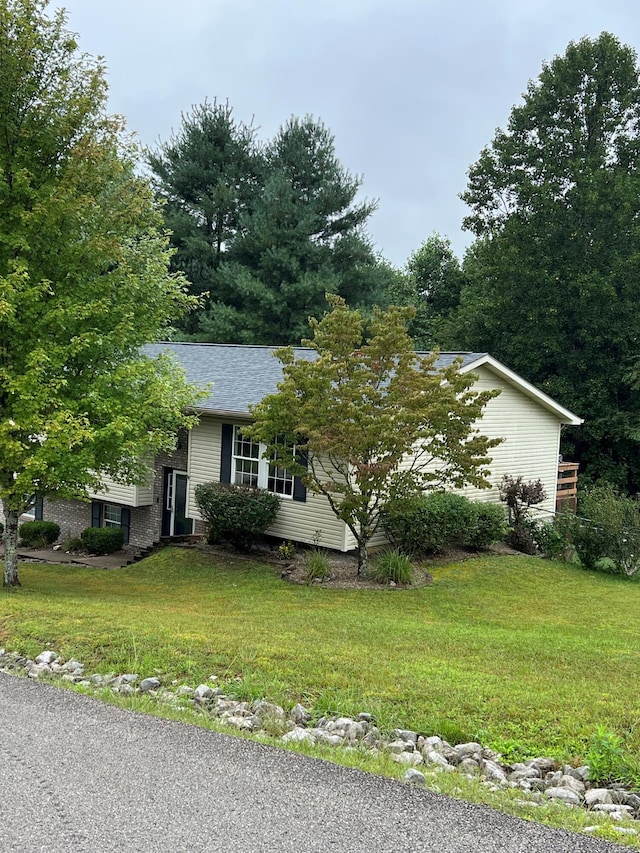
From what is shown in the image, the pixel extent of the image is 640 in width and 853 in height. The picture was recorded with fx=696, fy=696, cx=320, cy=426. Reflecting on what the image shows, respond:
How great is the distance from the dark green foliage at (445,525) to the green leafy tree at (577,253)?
451 inches

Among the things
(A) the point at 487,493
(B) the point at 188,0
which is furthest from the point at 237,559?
(B) the point at 188,0

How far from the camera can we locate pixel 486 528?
15828 mm

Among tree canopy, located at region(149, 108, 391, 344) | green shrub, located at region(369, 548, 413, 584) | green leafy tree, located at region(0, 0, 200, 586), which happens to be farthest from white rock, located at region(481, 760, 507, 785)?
tree canopy, located at region(149, 108, 391, 344)

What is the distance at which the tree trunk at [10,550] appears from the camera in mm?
11555

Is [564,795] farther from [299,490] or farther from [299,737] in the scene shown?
[299,490]

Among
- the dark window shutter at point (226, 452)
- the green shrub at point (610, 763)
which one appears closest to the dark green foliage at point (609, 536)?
the dark window shutter at point (226, 452)

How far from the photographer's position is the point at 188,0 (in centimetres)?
1750

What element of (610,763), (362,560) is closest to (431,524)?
(362,560)

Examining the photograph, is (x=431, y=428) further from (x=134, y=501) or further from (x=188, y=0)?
(x=188, y=0)

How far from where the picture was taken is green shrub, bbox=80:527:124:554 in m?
17.5

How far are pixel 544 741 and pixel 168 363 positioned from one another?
→ 11.0m

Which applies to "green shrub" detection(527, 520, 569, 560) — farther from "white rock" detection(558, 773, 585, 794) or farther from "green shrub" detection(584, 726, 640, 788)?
"white rock" detection(558, 773, 585, 794)

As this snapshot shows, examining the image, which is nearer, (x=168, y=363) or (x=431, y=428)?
(x=431, y=428)

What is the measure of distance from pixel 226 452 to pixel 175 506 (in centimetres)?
273
